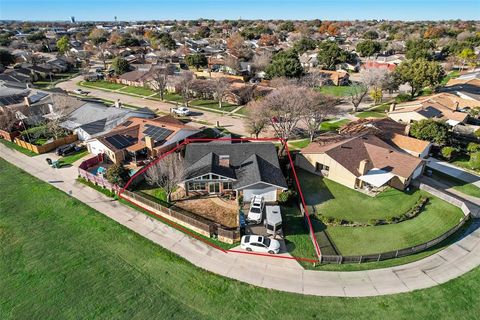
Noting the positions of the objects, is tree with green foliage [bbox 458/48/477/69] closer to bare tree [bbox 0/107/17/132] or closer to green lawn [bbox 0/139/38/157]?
green lawn [bbox 0/139/38/157]

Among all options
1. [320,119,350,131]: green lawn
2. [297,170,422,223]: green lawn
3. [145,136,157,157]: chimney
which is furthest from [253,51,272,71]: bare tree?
[297,170,422,223]: green lawn

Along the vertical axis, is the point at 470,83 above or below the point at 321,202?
above

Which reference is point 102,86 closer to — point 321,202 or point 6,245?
point 6,245

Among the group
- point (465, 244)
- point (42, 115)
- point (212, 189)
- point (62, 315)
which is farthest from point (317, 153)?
point (42, 115)

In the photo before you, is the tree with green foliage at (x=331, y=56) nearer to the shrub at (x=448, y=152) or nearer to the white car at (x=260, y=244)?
the shrub at (x=448, y=152)

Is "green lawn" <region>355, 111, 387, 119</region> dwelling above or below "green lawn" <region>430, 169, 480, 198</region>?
above

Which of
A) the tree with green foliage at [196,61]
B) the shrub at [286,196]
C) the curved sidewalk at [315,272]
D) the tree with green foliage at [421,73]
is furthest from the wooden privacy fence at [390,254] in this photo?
the tree with green foliage at [196,61]
